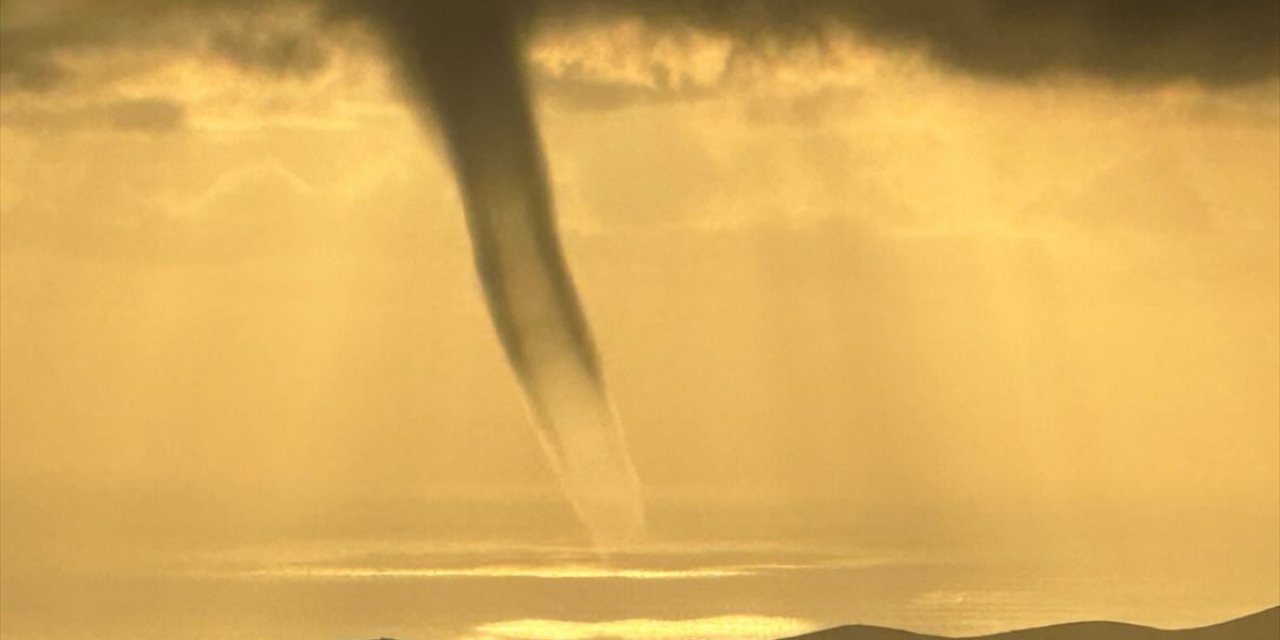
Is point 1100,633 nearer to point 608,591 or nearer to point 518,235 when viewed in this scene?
point 608,591

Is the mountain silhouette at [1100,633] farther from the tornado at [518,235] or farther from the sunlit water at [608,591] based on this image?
the tornado at [518,235]

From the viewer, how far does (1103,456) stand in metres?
1.28

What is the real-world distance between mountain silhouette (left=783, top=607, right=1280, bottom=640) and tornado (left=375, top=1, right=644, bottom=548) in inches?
8.6

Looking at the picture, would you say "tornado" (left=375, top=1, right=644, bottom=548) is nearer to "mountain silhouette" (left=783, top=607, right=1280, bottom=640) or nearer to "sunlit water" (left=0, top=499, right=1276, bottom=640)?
"sunlit water" (left=0, top=499, right=1276, bottom=640)

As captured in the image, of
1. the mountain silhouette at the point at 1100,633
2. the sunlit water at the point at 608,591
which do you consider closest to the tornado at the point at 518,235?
the sunlit water at the point at 608,591

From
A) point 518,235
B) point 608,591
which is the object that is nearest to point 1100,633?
point 608,591

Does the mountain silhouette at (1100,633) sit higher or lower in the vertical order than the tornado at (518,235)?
lower

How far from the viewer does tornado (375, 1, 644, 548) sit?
1.27 m

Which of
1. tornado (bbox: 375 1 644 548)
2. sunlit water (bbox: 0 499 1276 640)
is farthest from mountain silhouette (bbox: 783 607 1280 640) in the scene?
tornado (bbox: 375 1 644 548)

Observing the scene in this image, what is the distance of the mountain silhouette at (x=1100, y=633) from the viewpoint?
1204 mm

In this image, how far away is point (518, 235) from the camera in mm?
1359

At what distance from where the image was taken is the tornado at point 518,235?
1.27 m

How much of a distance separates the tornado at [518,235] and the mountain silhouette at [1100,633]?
0.72 feet

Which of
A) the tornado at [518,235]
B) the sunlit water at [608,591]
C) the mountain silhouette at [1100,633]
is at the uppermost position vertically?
the tornado at [518,235]
